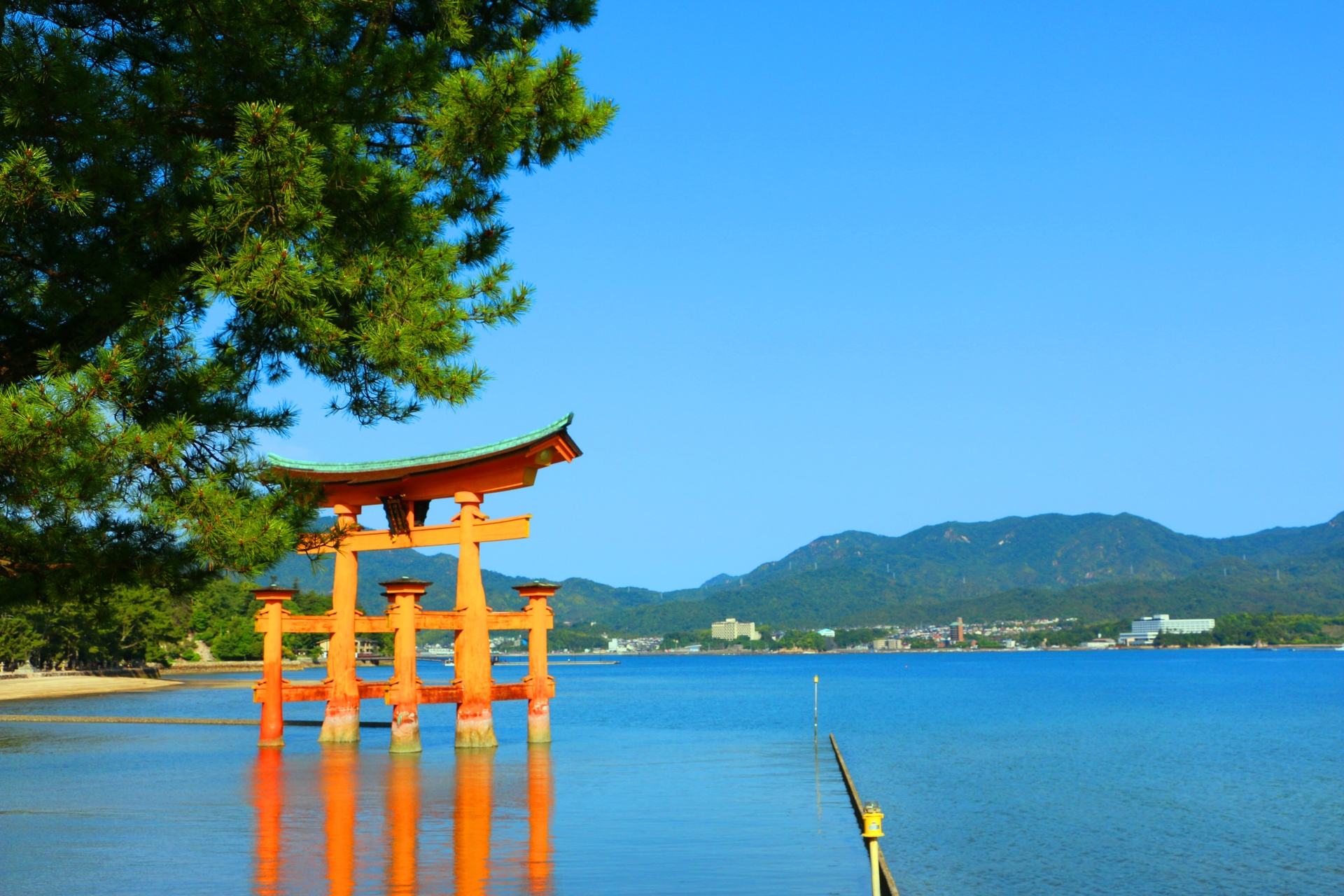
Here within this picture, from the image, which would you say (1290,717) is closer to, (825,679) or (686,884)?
(686,884)

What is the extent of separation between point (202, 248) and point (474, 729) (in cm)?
1972

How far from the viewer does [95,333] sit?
7242 mm

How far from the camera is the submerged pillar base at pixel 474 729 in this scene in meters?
25.3

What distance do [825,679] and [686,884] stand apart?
375ft

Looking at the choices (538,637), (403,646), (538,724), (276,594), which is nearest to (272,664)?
(276,594)

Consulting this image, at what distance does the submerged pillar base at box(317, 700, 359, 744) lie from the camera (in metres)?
26.3

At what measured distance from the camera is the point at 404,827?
52.4 feet

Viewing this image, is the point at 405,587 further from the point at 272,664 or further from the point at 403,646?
the point at 272,664

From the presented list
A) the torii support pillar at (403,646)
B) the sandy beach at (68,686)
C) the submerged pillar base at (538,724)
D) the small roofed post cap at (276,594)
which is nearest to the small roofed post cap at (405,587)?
the torii support pillar at (403,646)

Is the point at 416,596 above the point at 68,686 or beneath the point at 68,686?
above

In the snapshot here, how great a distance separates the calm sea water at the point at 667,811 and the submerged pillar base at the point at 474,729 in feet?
1.32

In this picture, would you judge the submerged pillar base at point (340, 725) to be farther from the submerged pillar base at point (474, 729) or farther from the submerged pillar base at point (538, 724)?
the submerged pillar base at point (538, 724)

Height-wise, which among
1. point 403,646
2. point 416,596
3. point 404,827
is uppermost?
point 416,596

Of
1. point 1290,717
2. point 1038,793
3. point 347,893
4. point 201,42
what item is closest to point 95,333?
point 201,42
